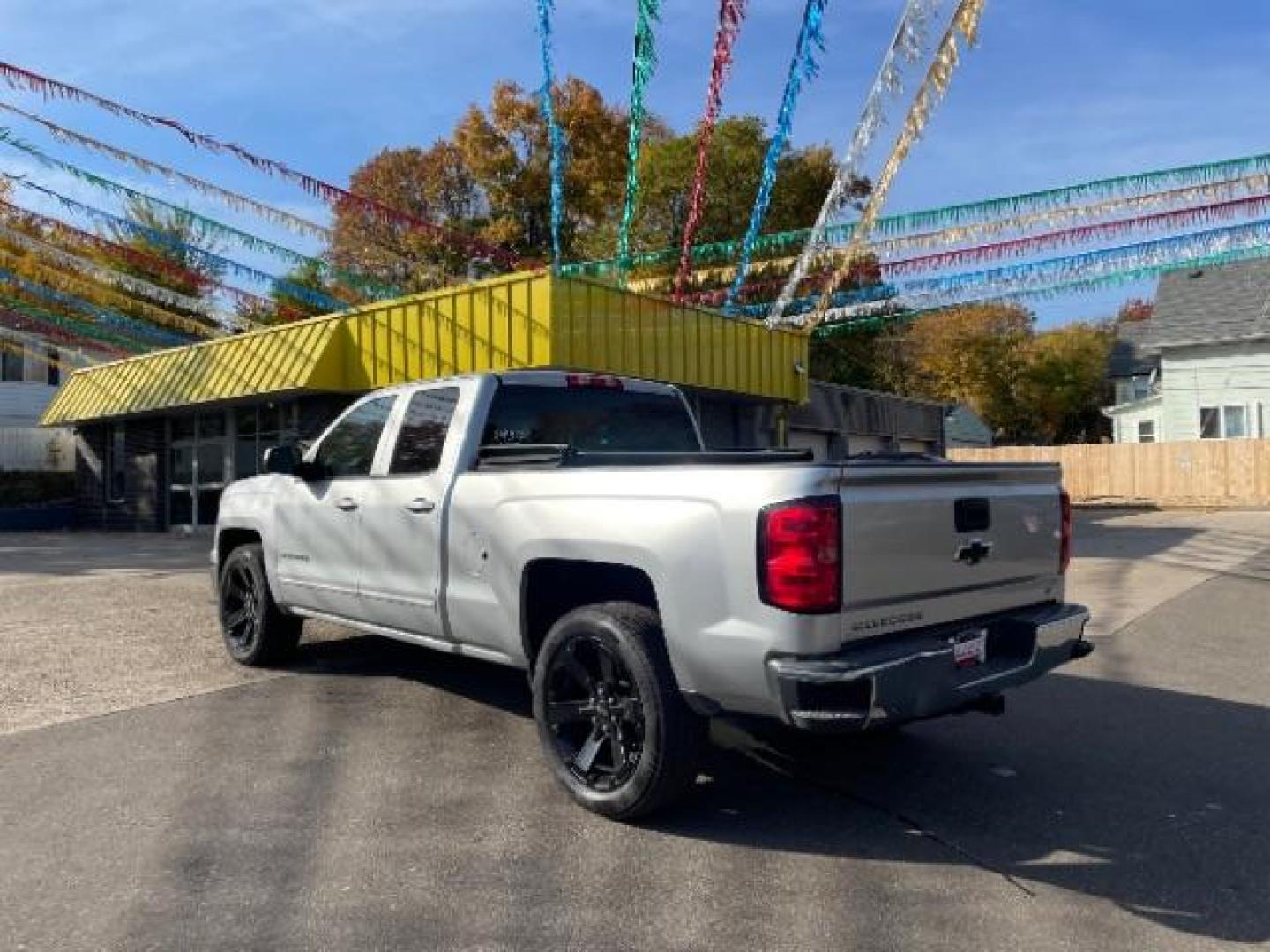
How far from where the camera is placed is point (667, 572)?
394cm

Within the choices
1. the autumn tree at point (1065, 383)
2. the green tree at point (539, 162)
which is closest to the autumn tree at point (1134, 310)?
the autumn tree at point (1065, 383)

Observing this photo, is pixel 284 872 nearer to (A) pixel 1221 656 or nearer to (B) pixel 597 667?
(B) pixel 597 667

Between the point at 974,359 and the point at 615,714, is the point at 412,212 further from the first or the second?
the point at 615,714

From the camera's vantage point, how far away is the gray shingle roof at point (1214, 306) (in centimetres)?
3303

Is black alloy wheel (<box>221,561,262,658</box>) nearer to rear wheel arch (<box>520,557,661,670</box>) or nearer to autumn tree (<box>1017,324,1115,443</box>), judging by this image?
rear wheel arch (<box>520,557,661,670</box>)

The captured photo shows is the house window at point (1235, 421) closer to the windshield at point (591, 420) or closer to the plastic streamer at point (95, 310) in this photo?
the plastic streamer at point (95, 310)

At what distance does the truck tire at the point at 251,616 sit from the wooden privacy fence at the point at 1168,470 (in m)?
26.8

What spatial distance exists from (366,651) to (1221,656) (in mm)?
6332

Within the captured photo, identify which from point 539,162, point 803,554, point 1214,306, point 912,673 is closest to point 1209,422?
point 1214,306

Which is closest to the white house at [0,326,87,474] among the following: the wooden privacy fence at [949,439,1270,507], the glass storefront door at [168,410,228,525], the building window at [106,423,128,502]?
the building window at [106,423,128,502]

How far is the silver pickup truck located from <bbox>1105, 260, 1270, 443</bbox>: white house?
33078 millimetres

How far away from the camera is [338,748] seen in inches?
204

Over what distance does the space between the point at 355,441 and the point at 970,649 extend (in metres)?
3.66

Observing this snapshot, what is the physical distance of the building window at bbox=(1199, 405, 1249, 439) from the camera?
1315 inches
